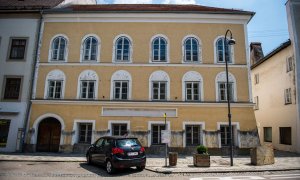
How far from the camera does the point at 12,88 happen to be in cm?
1950

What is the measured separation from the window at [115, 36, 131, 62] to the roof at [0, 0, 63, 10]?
7.30m

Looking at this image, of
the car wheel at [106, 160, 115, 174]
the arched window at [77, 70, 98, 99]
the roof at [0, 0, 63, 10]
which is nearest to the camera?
the car wheel at [106, 160, 115, 174]

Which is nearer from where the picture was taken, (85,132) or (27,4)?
(85,132)

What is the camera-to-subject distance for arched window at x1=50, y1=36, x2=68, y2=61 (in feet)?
65.3

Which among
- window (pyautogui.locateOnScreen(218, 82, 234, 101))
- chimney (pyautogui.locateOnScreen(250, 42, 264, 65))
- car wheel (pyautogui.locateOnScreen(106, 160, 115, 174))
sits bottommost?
car wheel (pyautogui.locateOnScreen(106, 160, 115, 174))

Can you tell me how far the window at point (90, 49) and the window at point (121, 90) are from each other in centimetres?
305

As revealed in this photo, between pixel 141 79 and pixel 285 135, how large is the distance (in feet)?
47.8

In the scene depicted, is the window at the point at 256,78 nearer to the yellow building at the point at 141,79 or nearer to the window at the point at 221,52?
the yellow building at the point at 141,79

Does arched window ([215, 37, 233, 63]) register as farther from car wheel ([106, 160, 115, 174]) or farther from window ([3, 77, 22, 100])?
window ([3, 77, 22, 100])

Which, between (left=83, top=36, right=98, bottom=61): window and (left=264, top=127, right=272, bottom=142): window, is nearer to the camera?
(left=83, top=36, right=98, bottom=61): window

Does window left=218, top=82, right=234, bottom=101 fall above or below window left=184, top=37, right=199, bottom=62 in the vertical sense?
below

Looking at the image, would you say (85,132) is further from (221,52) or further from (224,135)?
(221,52)

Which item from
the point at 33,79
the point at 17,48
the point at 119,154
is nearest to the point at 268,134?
the point at 119,154

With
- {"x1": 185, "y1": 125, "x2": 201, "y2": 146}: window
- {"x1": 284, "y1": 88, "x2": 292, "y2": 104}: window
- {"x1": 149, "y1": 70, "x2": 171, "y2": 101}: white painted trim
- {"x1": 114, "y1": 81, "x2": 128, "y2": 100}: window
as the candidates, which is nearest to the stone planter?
{"x1": 185, "y1": 125, "x2": 201, "y2": 146}: window
